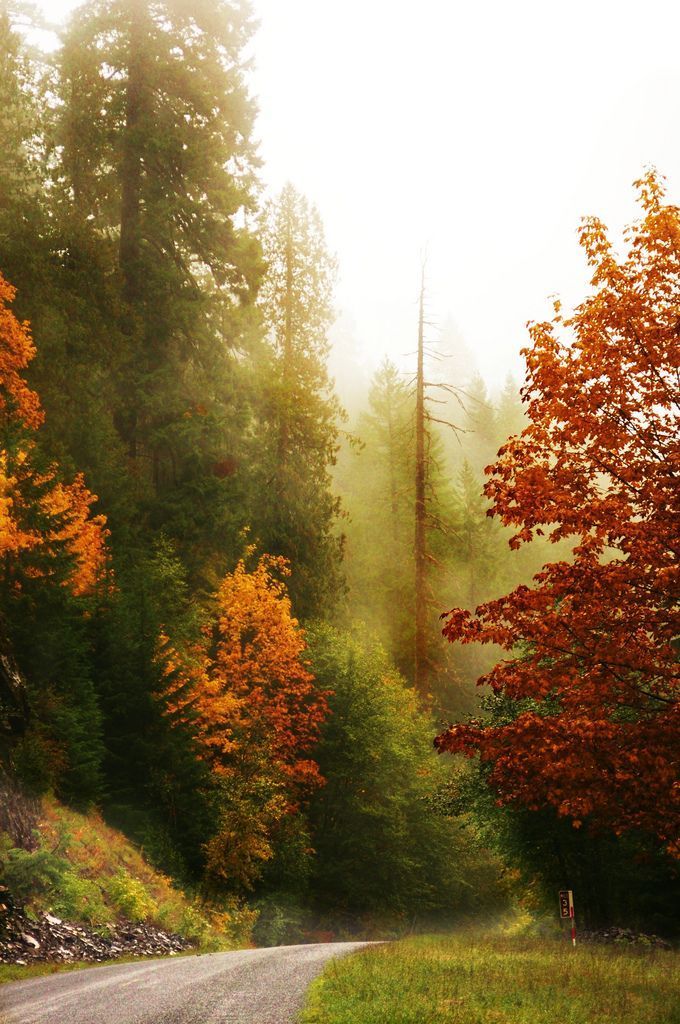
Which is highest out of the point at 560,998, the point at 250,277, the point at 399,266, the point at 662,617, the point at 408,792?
the point at 399,266

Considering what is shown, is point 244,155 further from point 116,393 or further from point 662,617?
point 662,617

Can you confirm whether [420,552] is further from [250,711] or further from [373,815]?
[250,711]

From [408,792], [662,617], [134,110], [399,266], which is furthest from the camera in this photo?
[399,266]

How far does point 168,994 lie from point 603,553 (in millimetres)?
7575

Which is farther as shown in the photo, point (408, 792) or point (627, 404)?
point (408, 792)

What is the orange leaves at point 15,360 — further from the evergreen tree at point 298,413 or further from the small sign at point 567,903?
the small sign at point 567,903

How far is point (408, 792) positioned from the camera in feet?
117

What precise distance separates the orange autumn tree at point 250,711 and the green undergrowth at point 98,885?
2000 millimetres

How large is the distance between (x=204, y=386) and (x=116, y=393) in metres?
3.16

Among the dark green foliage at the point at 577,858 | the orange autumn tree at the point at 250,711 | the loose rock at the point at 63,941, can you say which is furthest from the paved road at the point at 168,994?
the orange autumn tree at the point at 250,711

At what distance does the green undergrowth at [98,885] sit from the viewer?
52.5 ft

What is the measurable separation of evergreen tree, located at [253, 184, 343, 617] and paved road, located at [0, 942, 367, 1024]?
73.0ft

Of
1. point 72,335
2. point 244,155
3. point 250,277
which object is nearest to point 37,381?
point 72,335

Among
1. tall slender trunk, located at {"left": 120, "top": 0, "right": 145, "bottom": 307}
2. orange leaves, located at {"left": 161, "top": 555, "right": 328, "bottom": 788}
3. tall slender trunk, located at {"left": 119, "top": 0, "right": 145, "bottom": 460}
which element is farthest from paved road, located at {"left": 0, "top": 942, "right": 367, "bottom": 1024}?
tall slender trunk, located at {"left": 120, "top": 0, "right": 145, "bottom": 307}
